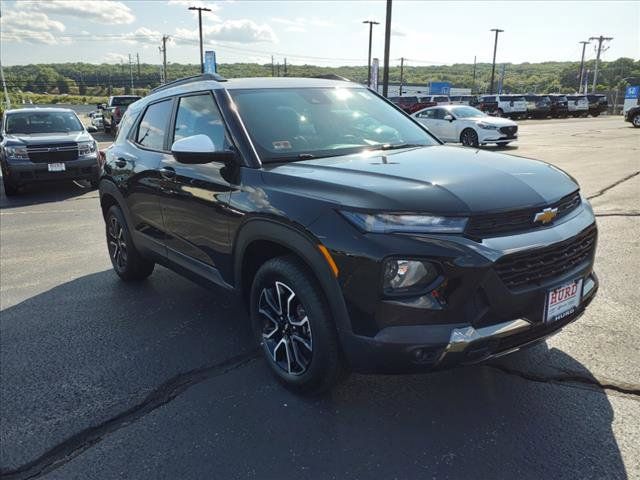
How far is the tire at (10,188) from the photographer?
439 inches

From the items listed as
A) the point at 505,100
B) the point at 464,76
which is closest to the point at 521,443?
the point at 505,100

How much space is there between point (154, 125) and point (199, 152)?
1636mm

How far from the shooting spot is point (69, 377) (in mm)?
3557

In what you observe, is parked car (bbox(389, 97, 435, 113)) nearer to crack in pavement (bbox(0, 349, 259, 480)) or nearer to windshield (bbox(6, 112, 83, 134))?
windshield (bbox(6, 112, 83, 134))

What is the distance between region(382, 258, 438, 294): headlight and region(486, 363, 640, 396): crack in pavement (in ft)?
4.18

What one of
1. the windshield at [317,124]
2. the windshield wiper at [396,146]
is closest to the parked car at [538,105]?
the windshield at [317,124]

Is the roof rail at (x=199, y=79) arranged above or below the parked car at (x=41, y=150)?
above

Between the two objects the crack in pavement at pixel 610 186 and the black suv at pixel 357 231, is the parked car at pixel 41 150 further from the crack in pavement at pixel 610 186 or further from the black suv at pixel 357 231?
the crack in pavement at pixel 610 186

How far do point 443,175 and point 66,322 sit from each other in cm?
345

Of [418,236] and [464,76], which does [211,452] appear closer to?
[418,236]

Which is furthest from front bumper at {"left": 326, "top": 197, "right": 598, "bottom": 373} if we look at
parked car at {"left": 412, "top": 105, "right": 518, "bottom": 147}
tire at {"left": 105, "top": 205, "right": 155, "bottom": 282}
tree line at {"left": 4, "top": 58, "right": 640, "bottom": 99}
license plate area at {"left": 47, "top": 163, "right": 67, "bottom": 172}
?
tree line at {"left": 4, "top": 58, "right": 640, "bottom": 99}

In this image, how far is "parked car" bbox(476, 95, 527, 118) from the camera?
121 ft

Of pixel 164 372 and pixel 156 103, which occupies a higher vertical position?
pixel 156 103

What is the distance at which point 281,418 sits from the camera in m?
2.95
